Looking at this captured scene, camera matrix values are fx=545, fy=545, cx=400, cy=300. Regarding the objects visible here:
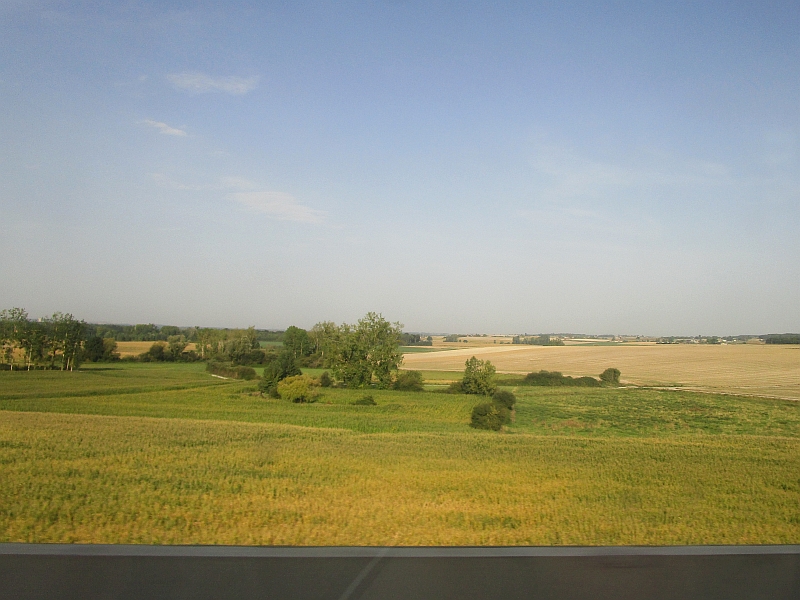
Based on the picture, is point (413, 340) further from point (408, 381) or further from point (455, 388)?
point (455, 388)

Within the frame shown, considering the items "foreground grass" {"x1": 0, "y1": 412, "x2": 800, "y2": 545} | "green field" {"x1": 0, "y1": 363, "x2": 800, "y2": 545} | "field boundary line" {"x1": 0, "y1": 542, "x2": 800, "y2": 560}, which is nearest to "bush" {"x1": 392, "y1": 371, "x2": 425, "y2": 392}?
"green field" {"x1": 0, "y1": 363, "x2": 800, "y2": 545}

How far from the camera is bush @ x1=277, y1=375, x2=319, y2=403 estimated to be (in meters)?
12.2

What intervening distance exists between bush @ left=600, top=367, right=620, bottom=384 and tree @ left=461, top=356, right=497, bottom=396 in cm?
321

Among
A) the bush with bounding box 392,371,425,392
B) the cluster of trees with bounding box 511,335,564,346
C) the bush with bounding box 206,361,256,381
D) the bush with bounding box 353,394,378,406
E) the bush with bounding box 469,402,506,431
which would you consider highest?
the cluster of trees with bounding box 511,335,564,346

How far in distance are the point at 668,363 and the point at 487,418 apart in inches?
390

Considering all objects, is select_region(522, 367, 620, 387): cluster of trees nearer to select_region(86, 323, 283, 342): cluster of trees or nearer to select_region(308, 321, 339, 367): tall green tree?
select_region(308, 321, 339, 367): tall green tree

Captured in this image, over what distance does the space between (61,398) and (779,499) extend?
11.7m

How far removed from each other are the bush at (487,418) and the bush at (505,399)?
12.1 inches

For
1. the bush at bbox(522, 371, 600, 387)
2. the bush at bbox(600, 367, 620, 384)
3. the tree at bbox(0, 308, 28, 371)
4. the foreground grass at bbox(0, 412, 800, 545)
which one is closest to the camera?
the foreground grass at bbox(0, 412, 800, 545)

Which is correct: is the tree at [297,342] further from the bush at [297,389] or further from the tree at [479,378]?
the tree at [479,378]

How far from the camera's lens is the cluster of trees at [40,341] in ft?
36.8

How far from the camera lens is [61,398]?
1074cm

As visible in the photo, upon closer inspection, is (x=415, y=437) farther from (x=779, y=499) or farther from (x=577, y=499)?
(x=779, y=499)

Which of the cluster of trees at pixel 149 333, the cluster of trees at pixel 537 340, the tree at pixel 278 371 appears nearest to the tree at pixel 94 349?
the cluster of trees at pixel 149 333
